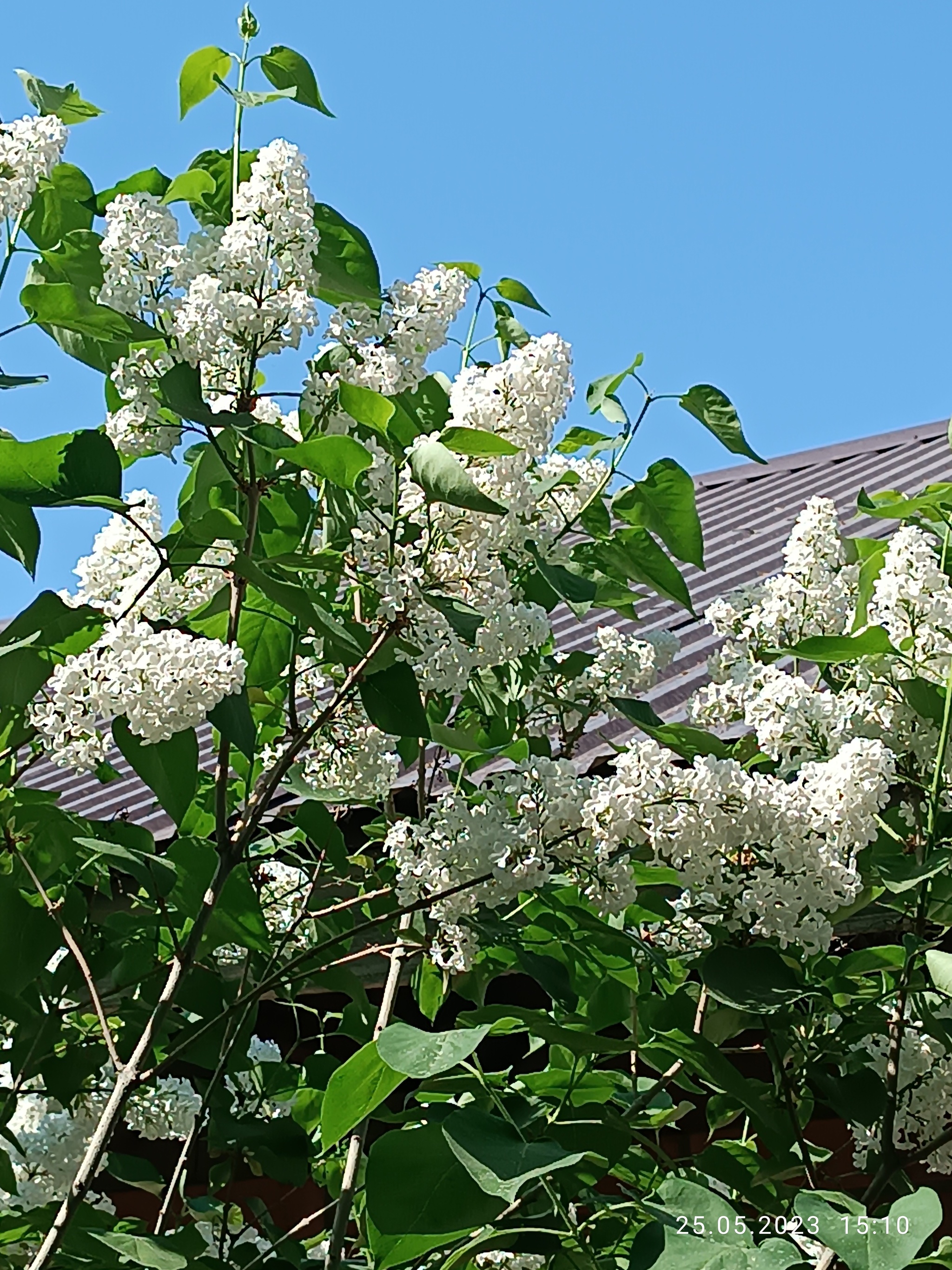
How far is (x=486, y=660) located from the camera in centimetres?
144

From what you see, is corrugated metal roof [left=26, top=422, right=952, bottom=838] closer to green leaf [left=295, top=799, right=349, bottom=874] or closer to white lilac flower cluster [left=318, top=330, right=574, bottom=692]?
green leaf [left=295, top=799, right=349, bottom=874]

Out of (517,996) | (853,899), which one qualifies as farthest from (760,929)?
(517,996)

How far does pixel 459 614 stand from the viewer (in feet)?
4.16

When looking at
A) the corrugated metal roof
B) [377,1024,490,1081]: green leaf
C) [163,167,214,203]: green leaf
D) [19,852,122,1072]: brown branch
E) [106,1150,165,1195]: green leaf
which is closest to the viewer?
[377,1024,490,1081]: green leaf

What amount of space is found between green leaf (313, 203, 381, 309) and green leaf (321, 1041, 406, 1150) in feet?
2.43

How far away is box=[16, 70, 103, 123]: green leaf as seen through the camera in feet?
5.36

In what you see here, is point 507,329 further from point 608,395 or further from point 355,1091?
point 355,1091

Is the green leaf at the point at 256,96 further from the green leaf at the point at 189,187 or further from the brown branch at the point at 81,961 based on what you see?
the brown branch at the point at 81,961

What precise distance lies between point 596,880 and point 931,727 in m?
0.40

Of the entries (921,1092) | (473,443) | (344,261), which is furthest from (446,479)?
(921,1092)

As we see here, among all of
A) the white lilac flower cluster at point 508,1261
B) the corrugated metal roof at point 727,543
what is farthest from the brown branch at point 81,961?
the corrugated metal roof at point 727,543

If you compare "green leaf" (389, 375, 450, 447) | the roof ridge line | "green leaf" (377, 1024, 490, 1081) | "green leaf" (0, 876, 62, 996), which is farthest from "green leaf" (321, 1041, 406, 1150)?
the roof ridge line

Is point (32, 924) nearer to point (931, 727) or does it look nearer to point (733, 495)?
point (931, 727)

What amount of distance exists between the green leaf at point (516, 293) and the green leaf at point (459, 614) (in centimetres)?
50
